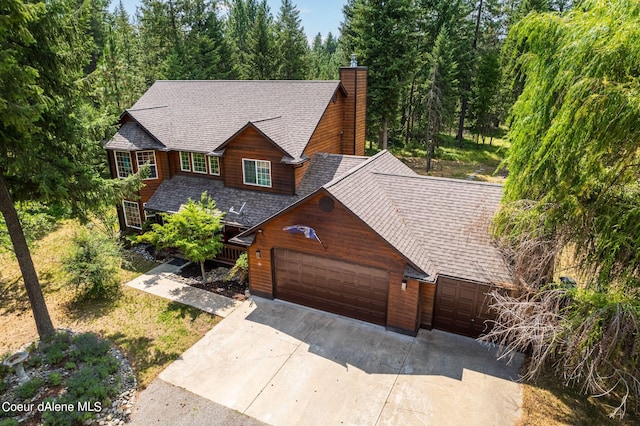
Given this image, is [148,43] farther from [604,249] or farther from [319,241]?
[604,249]

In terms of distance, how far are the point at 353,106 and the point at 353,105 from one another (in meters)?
0.05

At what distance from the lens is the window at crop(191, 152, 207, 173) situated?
762 inches

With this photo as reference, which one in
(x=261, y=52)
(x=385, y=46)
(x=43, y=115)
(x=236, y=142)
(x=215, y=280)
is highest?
(x=261, y=52)

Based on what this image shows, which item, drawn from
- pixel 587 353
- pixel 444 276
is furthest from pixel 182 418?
pixel 587 353

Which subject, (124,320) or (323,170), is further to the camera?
(323,170)

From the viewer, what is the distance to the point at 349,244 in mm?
12477

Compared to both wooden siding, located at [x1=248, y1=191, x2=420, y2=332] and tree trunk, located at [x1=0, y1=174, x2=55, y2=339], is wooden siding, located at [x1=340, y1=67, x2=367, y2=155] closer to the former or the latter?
Result: wooden siding, located at [x1=248, y1=191, x2=420, y2=332]

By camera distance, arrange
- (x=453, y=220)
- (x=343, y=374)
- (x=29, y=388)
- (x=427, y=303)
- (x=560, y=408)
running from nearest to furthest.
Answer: (x=560, y=408) < (x=29, y=388) < (x=343, y=374) < (x=427, y=303) < (x=453, y=220)

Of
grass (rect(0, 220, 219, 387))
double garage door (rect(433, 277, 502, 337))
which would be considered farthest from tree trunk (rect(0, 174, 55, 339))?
double garage door (rect(433, 277, 502, 337))

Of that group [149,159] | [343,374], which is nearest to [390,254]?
[343,374]

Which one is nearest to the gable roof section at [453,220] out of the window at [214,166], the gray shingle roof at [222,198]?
the gray shingle roof at [222,198]

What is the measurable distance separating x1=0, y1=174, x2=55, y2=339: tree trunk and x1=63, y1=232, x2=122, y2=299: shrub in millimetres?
2621

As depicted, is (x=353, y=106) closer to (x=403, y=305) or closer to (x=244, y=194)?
(x=244, y=194)

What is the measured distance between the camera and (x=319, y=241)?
12.9 m
